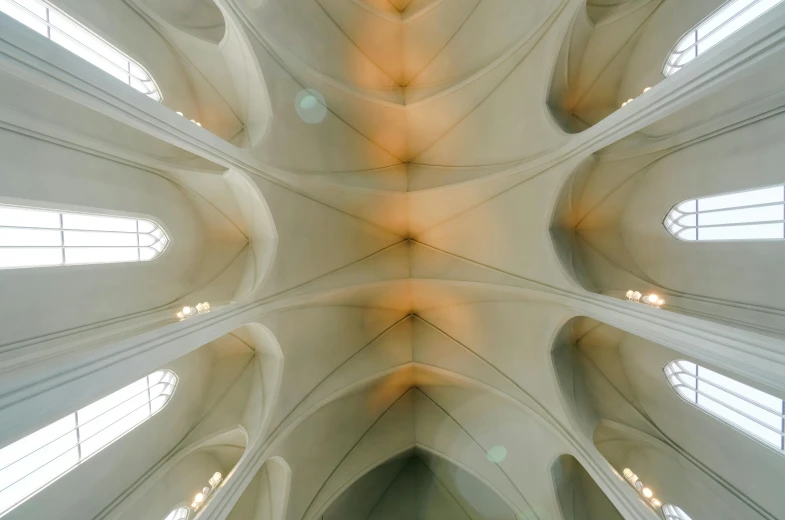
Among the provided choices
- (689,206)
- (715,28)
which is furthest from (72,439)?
(715,28)

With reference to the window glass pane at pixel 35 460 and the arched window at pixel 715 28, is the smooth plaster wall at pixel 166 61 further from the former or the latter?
the arched window at pixel 715 28

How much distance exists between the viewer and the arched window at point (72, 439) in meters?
5.73

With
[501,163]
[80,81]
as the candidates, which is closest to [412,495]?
Result: [501,163]

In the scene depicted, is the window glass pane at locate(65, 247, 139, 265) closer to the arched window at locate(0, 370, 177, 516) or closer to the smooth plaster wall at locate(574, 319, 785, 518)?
the arched window at locate(0, 370, 177, 516)

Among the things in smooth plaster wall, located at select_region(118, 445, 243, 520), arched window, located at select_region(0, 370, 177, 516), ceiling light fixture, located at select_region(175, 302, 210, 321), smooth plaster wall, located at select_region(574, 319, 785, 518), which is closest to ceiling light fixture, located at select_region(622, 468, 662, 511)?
smooth plaster wall, located at select_region(574, 319, 785, 518)

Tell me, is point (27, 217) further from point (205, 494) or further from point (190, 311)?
point (205, 494)

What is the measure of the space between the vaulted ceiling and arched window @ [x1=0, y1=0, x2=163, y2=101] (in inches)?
9.5

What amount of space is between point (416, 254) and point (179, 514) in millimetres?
7633

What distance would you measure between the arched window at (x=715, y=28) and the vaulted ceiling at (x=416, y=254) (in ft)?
0.67

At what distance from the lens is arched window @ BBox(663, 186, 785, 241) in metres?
6.09

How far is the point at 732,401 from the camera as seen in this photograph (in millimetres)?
6871

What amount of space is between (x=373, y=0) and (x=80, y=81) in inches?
312

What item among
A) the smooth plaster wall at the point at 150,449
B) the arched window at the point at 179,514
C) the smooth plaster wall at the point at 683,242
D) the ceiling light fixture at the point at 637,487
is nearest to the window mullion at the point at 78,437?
the smooth plaster wall at the point at 150,449

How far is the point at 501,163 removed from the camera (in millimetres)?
9812
